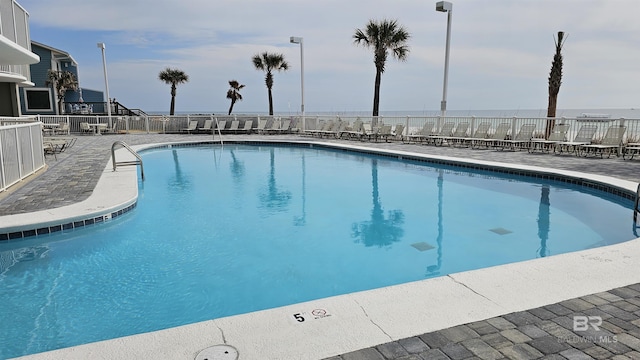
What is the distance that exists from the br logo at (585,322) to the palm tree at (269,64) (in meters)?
25.6

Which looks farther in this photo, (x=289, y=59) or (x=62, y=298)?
(x=289, y=59)

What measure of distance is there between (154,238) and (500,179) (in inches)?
276

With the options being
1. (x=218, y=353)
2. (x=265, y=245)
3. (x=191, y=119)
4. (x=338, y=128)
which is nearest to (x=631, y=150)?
(x=265, y=245)

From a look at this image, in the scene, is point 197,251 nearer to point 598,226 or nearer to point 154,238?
point 154,238

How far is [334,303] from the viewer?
2719 millimetres

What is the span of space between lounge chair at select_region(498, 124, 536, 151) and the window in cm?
2495

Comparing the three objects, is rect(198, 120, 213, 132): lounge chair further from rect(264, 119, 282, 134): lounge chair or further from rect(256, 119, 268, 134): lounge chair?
rect(264, 119, 282, 134): lounge chair

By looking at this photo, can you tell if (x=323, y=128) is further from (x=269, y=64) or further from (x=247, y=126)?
(x=269, y=64)

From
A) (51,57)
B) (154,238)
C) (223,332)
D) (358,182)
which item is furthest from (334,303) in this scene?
(51,57)

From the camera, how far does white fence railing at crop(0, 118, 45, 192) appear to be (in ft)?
20.1

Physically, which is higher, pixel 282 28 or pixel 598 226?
pixel 282 28

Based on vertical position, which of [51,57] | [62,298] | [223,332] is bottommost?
[62,298]

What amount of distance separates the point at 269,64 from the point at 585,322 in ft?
85.5

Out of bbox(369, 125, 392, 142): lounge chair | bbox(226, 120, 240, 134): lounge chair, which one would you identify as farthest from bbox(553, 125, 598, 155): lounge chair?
bbox(226, 120, 240, 134): lounge chair
